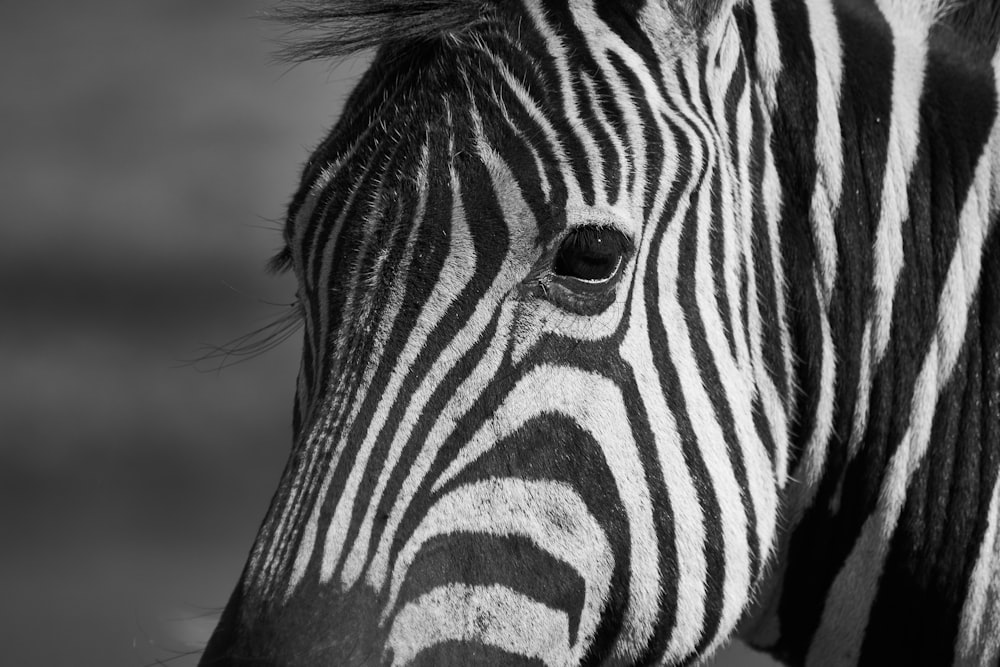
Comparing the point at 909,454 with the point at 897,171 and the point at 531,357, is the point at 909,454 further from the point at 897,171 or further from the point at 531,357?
the point at 531,357

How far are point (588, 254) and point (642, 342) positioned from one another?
0.88ft

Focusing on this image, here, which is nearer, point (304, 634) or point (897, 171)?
point (304, 634)

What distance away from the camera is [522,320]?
2.27 meters

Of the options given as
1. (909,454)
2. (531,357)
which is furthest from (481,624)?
(909,454)

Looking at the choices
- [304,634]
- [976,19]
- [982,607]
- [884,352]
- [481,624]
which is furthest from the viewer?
[976,19]

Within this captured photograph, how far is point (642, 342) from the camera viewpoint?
2.37 m

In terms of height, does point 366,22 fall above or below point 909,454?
above

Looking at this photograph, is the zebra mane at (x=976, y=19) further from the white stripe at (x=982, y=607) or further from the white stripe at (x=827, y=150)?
the white stripe at (x=982, y=607)

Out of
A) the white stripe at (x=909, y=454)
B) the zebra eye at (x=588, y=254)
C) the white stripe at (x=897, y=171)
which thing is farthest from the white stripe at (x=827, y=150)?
the zebra eye at (x=588, y=254)

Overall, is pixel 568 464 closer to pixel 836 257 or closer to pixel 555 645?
pixel 555 645

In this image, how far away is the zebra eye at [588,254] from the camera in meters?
2.29

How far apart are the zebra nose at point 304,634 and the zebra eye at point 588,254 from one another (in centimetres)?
90

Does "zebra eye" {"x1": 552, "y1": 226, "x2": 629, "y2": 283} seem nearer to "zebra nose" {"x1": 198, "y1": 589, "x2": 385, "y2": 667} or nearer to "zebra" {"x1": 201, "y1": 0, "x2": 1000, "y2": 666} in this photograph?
"zebra" {"x1": 201, "y1": 0, "x2": 1000, "y2": 666}

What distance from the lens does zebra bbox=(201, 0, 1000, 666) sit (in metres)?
2.20
